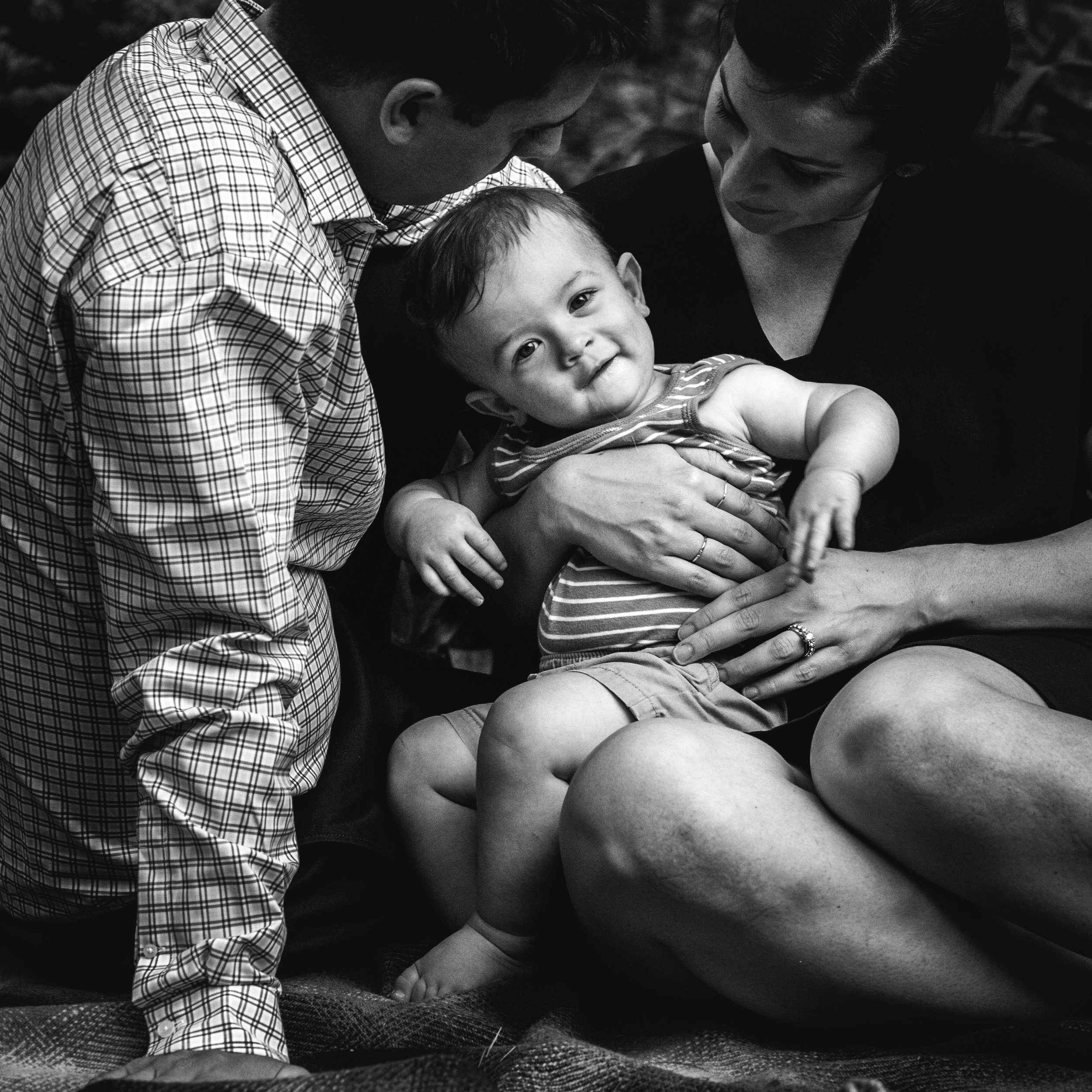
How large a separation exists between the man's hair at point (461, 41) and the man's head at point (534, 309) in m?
0.20

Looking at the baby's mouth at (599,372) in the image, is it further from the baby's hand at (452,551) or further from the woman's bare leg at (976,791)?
the woman's bare leg at (976,791)

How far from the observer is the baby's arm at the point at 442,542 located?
130 centimetres

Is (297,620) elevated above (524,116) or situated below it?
below

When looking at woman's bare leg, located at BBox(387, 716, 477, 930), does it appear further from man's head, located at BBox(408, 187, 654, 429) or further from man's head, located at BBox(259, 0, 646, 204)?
man's head, located at BBox(259, 0, 646, 204)

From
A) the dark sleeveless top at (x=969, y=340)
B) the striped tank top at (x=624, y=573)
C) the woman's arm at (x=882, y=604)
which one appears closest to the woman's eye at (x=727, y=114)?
the dark sleeveless top at (x=969, y=340)

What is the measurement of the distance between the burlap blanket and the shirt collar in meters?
0.76

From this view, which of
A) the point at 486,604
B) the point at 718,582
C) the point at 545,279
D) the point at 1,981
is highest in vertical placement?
the point at 545,279

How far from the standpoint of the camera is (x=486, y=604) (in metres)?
1.45

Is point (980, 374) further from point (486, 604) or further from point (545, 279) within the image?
point (486, 604)

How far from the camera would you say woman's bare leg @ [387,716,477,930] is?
1265 millimetres

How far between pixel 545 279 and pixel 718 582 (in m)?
0.39

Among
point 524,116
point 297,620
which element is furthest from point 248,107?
point 297,620

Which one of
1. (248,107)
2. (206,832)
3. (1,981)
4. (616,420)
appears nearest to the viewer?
(206,832)

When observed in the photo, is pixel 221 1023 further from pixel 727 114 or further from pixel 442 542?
pixel 727 114
